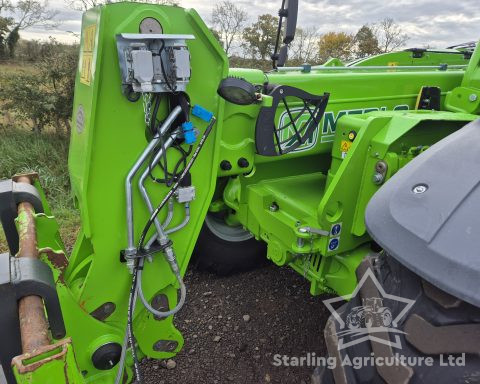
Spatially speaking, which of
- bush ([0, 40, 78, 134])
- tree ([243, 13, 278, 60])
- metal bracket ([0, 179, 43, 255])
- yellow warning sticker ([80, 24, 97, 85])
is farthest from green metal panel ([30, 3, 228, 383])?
tree ([243, 13, 278, 60])

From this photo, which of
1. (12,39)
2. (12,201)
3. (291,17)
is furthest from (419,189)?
(12,39)

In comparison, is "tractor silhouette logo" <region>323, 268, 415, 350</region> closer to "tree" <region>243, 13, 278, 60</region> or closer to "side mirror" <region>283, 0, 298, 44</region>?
"side mirror" <region>283, 0, 298, 44</region>

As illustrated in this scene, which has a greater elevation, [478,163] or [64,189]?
[478,163]

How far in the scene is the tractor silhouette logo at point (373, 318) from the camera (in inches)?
44.5

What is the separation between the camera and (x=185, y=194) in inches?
67.9

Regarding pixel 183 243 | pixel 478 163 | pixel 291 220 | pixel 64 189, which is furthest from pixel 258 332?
pixel 64 189

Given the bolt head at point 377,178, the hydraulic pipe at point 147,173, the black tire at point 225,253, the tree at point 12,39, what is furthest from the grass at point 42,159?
the tree at point 12,39

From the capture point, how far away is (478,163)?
1.06m

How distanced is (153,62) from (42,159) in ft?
17.3

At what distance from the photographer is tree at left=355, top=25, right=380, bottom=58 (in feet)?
71.6

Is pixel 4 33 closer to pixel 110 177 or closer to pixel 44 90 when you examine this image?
pixel 44 90

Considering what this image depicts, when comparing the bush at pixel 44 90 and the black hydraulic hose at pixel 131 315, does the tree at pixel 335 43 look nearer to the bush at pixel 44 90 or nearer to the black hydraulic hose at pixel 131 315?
the bush at pixel 44 90

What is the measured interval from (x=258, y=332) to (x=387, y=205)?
1780mm

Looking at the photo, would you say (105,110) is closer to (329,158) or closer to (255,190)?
(255,190)
